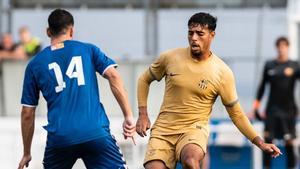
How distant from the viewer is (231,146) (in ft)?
60.5

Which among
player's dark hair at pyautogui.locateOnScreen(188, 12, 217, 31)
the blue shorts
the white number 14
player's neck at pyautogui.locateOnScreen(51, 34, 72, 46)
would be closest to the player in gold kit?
player's dark hair at pyautogui.locateOnScreen(188, 12, 217, 31)

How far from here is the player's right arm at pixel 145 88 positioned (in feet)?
34.9

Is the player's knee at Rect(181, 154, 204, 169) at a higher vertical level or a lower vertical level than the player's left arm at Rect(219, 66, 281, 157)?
lower

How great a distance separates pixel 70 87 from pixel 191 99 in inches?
56.2

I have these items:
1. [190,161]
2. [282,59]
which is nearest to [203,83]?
[190,161]

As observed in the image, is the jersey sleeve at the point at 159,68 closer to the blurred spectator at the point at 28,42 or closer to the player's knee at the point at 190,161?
the player's knee at the point at 190,161

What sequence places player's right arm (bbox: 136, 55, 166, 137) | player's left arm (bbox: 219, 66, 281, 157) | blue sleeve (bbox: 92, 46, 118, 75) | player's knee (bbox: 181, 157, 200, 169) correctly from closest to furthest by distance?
blue sleeve (bbox: 92, 46, 118, 75), player's knee (bbox: 181, 157, 200, 169), player's left arm (bbox: 219, 66, 281, 157), player's right arm (bbox: 136, 55, 166, 137)

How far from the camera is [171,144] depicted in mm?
10625

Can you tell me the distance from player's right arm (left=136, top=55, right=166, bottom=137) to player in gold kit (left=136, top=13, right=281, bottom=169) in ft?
0.04

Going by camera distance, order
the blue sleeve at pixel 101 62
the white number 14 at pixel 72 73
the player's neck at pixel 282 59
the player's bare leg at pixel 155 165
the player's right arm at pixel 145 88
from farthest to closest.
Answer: the player's neck at pixel 282 59
the player's right arm at pixel 145 88
the player's bare leg at pixel 155 165
the blue sleeve at pixel 101 62
the white number 14 at pixel 72 73

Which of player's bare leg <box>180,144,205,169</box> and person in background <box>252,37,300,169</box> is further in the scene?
person in background <box>252,37,300,169</box>

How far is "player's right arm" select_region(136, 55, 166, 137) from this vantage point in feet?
34.9

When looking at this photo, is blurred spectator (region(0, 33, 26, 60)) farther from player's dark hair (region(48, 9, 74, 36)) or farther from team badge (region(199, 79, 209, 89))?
player's dark hair (region(48, 9, 74, 36))

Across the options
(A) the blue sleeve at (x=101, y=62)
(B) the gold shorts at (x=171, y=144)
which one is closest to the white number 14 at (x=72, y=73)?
(A) the blue sleeve at (x=101, y=62)
